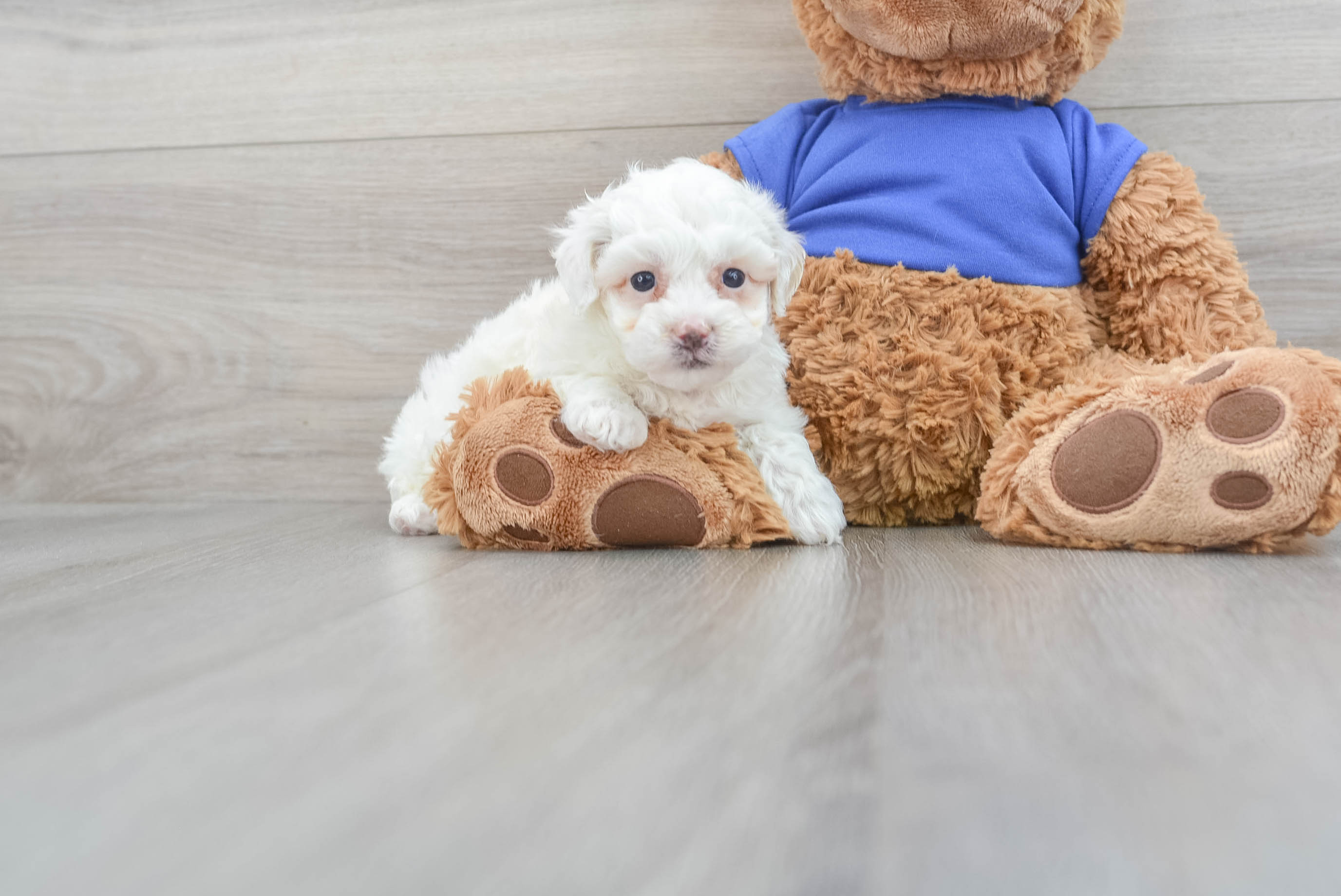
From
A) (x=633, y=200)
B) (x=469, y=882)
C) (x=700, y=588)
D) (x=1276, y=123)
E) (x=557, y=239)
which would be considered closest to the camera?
(x=469, y=882)

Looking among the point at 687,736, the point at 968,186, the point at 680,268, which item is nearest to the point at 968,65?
the point at 968,186

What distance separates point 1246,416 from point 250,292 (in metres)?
1.22

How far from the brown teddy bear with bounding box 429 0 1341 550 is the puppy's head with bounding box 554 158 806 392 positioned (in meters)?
0.10

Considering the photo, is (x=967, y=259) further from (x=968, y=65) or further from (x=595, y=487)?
(x=595, y=487)

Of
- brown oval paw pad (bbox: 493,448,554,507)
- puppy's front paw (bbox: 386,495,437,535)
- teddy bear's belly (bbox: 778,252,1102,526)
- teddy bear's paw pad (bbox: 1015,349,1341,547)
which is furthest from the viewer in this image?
puppy's front paw (bbox: 386,495,437,535)

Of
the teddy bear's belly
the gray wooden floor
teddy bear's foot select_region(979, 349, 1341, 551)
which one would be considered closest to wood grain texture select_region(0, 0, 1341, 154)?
the gray wooden floor

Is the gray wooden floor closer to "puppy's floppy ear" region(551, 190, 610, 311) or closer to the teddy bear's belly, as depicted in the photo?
the teddy bear's belly

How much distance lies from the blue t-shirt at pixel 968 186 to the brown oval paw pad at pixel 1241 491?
0.99ft

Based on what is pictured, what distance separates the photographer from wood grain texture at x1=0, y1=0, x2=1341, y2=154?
4.03 feet

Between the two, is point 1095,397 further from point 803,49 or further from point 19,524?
point 19,524

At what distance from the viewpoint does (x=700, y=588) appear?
729 millimetres

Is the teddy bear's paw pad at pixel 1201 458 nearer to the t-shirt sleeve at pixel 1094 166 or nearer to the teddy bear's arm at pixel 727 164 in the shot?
the t-shirt sleeve at pixel 1094 166

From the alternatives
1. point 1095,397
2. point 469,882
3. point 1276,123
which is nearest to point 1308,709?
point 469,882

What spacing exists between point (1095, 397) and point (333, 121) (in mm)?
1041
